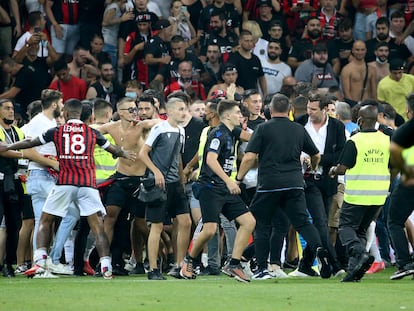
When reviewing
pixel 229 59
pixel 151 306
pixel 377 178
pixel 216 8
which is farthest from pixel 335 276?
pixel 216 8

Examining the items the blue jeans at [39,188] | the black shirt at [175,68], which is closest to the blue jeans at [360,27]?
the black shirt at [175,68]

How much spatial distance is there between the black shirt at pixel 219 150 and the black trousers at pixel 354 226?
1.57 m

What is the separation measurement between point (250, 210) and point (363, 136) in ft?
5.58

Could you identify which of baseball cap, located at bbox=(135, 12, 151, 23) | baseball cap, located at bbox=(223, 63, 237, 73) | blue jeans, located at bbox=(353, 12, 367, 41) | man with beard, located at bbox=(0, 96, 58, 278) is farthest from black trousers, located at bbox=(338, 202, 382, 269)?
blue jeans, located at bbox=(353, 12, 367, 41)

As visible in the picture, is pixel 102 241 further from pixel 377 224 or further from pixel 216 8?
pixel 216 8

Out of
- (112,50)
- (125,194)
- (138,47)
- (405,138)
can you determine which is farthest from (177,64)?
(405,138)

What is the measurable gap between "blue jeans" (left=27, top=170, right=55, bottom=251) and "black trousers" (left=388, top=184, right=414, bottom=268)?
15.2 feet

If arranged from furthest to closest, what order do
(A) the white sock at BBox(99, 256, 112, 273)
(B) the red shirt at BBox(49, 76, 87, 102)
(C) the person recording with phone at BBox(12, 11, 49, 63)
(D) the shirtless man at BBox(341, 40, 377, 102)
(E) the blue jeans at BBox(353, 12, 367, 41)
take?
(E) the blue jeans at BBox(353, 12, 367, 41), (D) the shirtless man at BBox(341, 40, 377, 102), (C) the person recording with phone at BBox(12, 11, 49, 63), (B) the red shirt at BBox(49, 76, 87, 102), (A) the white sock at BBox(99, 256, 112, 273)

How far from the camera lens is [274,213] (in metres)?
15.0

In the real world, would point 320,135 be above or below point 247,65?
below

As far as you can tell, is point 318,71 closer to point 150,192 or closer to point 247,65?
point 247,65

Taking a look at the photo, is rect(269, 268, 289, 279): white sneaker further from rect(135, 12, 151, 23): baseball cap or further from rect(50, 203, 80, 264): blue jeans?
rect(135, 12, 151, 23): baseball cap

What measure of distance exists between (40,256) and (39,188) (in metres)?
1.26

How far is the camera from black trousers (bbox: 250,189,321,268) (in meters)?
14.6
